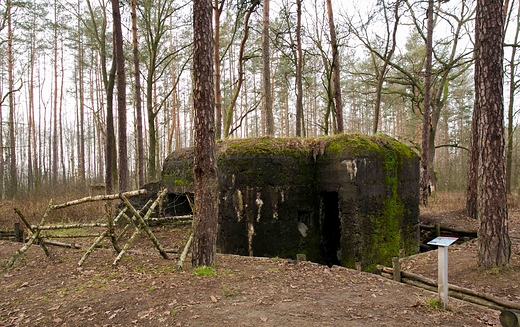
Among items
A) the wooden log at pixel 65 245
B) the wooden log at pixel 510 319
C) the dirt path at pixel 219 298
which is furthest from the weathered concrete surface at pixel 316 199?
the wooden log at pixel 510 319

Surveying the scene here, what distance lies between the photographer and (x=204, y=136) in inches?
218

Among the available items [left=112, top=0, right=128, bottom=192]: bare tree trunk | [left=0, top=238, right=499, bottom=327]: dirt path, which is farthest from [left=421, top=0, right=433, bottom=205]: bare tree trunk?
[left=112, top=0, right=128, bottom=192]: bare tree trunk

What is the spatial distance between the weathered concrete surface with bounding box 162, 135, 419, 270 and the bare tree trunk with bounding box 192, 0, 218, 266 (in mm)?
2248

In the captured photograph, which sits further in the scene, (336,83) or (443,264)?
(336,83)

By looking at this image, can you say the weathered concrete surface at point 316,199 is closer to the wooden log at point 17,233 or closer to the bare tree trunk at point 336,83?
the bare tree trunk at point 336,83

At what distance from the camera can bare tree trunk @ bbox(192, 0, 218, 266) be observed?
216 inches

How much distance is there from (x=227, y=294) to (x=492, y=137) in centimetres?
523

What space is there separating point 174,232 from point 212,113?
6.36 m

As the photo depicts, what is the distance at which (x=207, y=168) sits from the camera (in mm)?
5562

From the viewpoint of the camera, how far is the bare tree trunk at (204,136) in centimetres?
549

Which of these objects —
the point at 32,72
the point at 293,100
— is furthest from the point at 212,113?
the point at 293,100

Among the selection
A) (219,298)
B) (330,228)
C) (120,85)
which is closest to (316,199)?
(330,228)

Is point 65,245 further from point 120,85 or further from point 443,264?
point 443,264

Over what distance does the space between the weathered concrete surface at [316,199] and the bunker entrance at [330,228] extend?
24 mm
